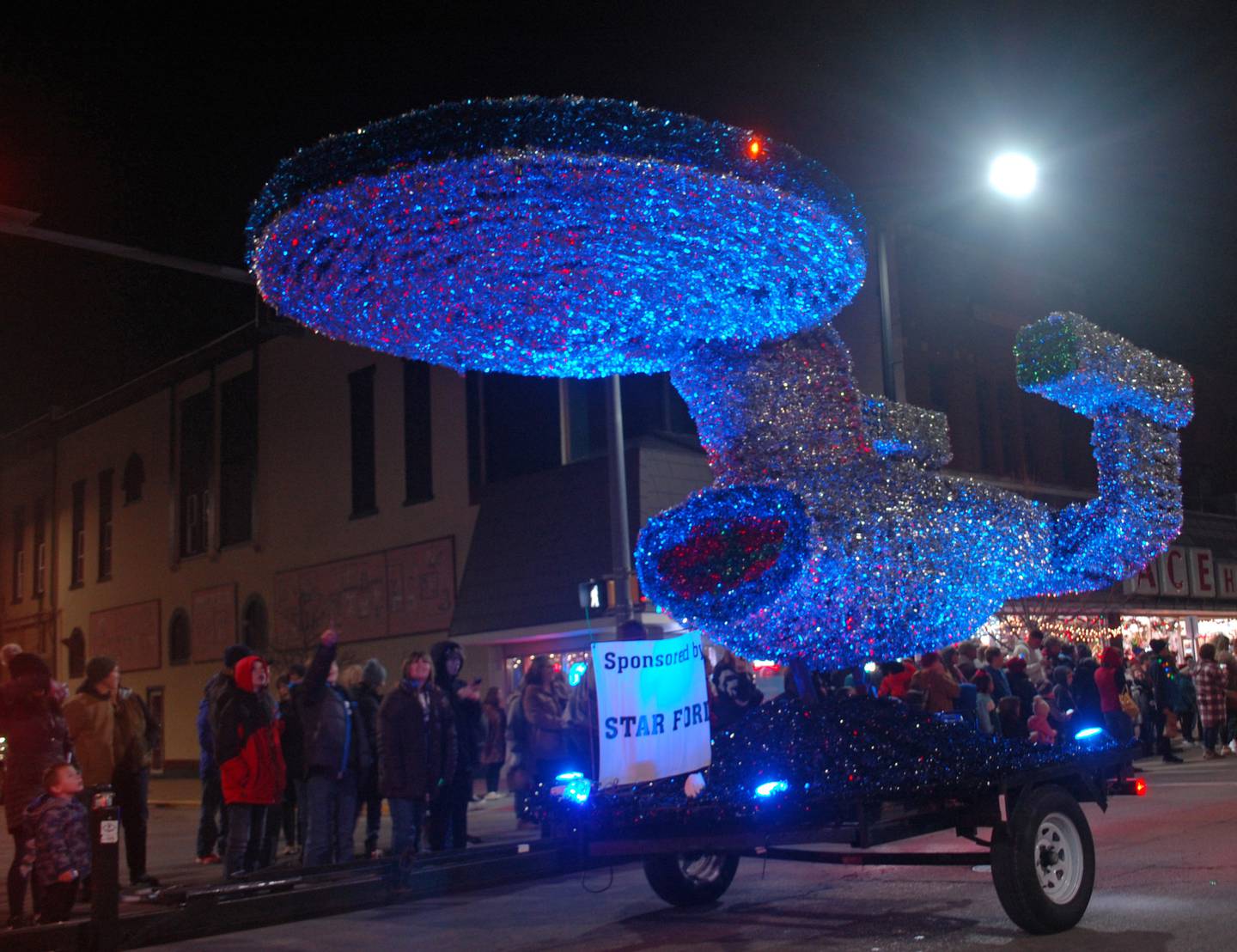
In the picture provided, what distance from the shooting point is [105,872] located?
507 centimetres

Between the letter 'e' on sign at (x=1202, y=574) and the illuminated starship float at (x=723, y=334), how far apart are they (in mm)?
19207

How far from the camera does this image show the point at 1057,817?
248 inches

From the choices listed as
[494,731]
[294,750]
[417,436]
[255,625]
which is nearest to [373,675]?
[294,750]

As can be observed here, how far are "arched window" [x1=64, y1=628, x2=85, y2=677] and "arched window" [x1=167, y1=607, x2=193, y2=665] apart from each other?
567 cm

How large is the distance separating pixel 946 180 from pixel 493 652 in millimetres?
9981

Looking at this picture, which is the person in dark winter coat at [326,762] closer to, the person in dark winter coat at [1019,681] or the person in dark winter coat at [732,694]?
the person in dark winter coat at [732,694]

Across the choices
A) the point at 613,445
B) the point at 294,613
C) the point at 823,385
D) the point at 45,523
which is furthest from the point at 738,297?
the point at 45,523

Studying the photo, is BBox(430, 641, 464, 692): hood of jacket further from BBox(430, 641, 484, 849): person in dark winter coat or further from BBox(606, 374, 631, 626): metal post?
BBox(606, 374, 631, 626): metal post

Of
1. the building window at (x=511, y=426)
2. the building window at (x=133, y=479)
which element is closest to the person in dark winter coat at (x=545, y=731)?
the building window at (x=511, y=426)

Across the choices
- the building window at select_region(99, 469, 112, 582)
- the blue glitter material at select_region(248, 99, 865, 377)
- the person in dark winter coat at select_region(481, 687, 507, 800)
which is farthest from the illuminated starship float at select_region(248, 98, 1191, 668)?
the building window at select_region(99, 469, 112, 582)

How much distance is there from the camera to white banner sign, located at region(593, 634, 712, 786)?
569 cm

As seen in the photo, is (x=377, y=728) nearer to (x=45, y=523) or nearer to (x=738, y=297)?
(x=738, y=297)

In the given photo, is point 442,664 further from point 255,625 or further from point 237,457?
point 237,457

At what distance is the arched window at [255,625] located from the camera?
27.2m
